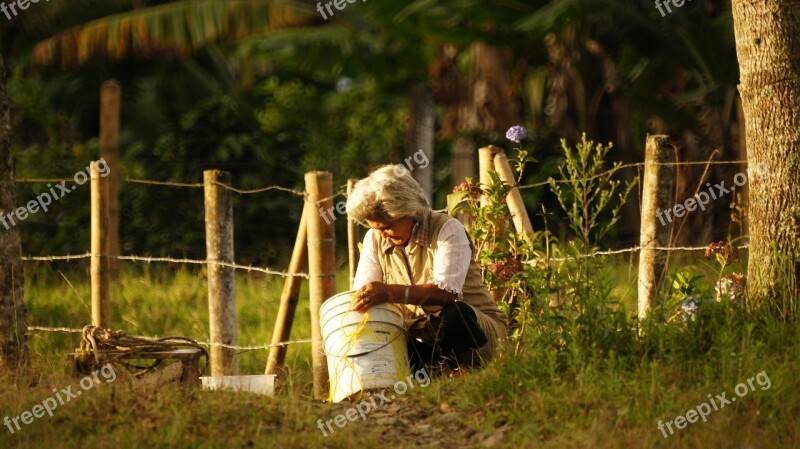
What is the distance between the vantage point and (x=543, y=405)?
486 centimetres

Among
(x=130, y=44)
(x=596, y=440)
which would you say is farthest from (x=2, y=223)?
(x=130, y=44)

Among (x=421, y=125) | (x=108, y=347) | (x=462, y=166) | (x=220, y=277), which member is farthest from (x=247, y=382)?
(x=421, y=125)

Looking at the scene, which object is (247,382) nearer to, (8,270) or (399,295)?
(399,295)

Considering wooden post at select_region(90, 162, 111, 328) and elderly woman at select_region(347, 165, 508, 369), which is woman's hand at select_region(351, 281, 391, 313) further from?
wooden post at select_region(90, 162, 111, 328)

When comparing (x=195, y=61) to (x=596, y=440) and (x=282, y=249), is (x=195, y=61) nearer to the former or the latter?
(x=282, y=249)

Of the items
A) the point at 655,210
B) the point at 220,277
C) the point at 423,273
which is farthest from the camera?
the point at 220,277

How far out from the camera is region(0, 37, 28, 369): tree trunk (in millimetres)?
6559

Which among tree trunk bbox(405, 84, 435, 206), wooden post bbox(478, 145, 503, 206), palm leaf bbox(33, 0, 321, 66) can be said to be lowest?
wooden post bbox(478, 145, 503, 206)

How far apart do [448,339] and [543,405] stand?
3.22 ft

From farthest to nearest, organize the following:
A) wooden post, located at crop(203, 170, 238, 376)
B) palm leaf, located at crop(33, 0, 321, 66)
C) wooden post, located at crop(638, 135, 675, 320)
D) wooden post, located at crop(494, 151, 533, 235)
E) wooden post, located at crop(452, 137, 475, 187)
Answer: palm leaf, located at crop(33, 0, 321, 66), wooden post, located at crop(452, 137, 475, 187), wooden post, located at crop(203, 170, 238, 376), wooden post, located at crop(494, 151, 533, 235), wooden post, located at crop(638, 135, 675, 320)

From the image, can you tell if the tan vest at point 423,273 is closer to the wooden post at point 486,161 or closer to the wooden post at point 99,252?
the wooden post at point 486,161

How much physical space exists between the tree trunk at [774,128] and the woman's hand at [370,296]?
5.87 ft

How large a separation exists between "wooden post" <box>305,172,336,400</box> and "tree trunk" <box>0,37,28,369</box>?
165 centimetres

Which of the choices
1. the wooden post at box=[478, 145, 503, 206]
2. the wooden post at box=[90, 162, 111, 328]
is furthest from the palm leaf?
the wooden post at box=[478, 145, 503, 206]
